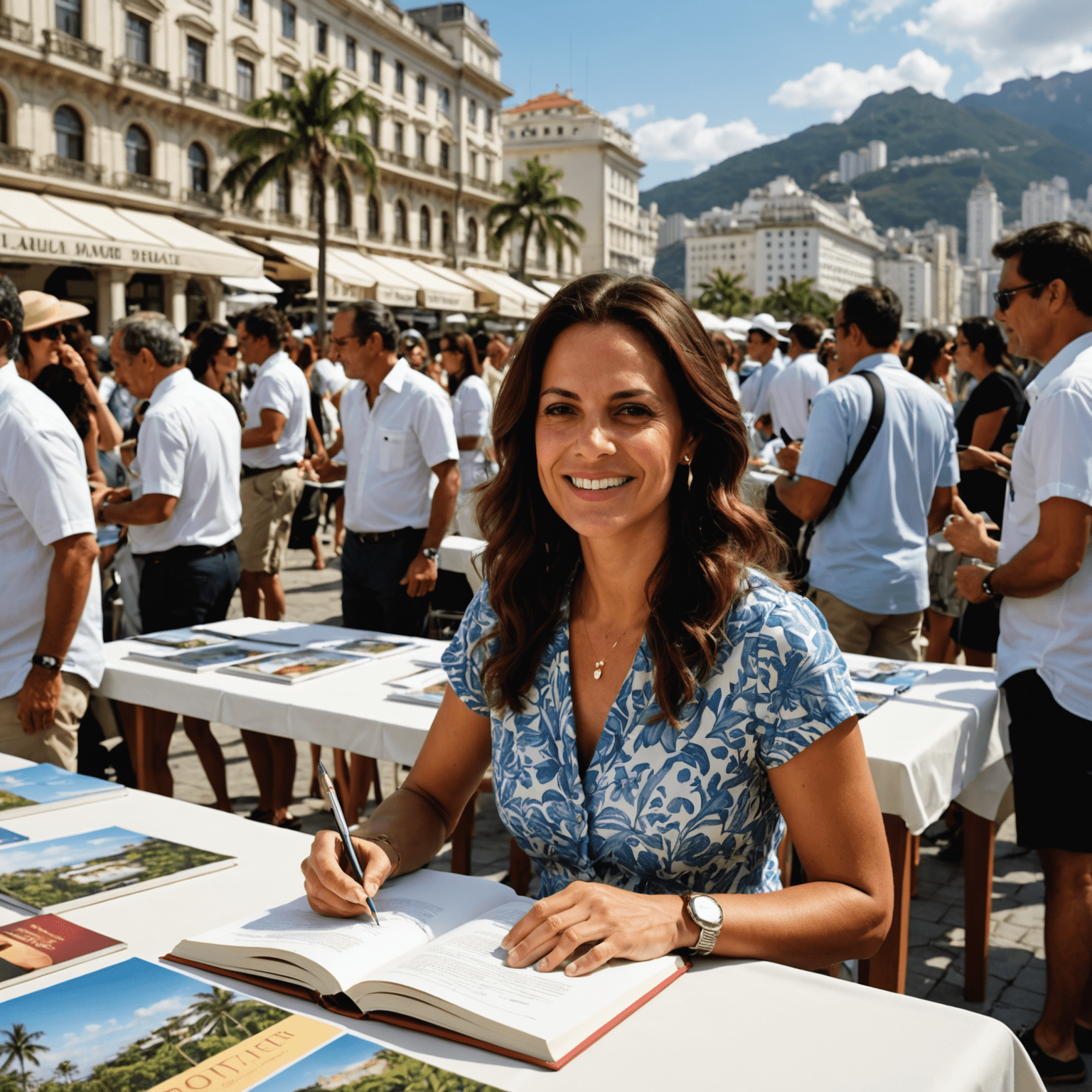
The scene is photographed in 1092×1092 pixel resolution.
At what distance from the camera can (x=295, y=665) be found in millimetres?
3502

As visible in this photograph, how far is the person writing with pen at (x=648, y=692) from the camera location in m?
1.59

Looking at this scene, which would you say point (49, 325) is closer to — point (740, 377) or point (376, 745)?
point (376, 745)

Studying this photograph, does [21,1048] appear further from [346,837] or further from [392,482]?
[392,482]

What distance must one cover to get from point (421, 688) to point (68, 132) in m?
32.7

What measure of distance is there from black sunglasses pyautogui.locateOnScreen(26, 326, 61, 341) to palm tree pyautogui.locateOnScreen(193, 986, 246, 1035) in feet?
15.2

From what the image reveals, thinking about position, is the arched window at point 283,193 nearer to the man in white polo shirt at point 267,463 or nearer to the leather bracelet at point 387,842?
the man in white polo shirt at point 267,463

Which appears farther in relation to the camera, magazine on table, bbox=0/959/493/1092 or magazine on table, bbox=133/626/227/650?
magazine on table, bbox=133/626/227/650

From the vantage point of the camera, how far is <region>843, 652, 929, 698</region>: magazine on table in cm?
315

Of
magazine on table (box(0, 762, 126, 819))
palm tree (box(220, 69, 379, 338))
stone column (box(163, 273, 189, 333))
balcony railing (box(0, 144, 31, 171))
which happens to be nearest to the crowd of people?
magazine on table (box(0, 762, 126, 819))

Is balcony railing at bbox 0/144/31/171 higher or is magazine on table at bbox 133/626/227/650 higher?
balcony railing at bbox 0/144/31/171

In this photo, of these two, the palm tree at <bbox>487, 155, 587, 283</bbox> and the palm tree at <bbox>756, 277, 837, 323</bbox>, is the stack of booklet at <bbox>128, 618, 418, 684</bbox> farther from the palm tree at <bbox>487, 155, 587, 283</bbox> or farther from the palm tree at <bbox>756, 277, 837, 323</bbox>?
the palm tree at <bbox>756, 277, 837, 323</bbox>

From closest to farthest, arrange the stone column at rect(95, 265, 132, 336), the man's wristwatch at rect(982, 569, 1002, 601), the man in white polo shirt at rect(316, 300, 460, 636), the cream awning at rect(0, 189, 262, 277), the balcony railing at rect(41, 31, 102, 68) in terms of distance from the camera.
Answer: the man's wristwatch at rect(982, 569, 1002, 601), the man in white polo shirt at rect(316, 300, 460, 636), the cream awning at rect(0, 189, 262, 277), the balcony railing at rect(41, 31, 102, 68), the stone column at rect(95, 265, 132, 336)

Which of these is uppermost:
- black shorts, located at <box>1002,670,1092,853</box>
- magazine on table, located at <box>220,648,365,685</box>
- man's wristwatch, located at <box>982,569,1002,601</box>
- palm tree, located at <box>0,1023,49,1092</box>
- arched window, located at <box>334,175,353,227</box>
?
arched window, located at <box>334,175,353,227</box>

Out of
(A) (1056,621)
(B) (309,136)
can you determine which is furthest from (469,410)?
(B) (309,136)
